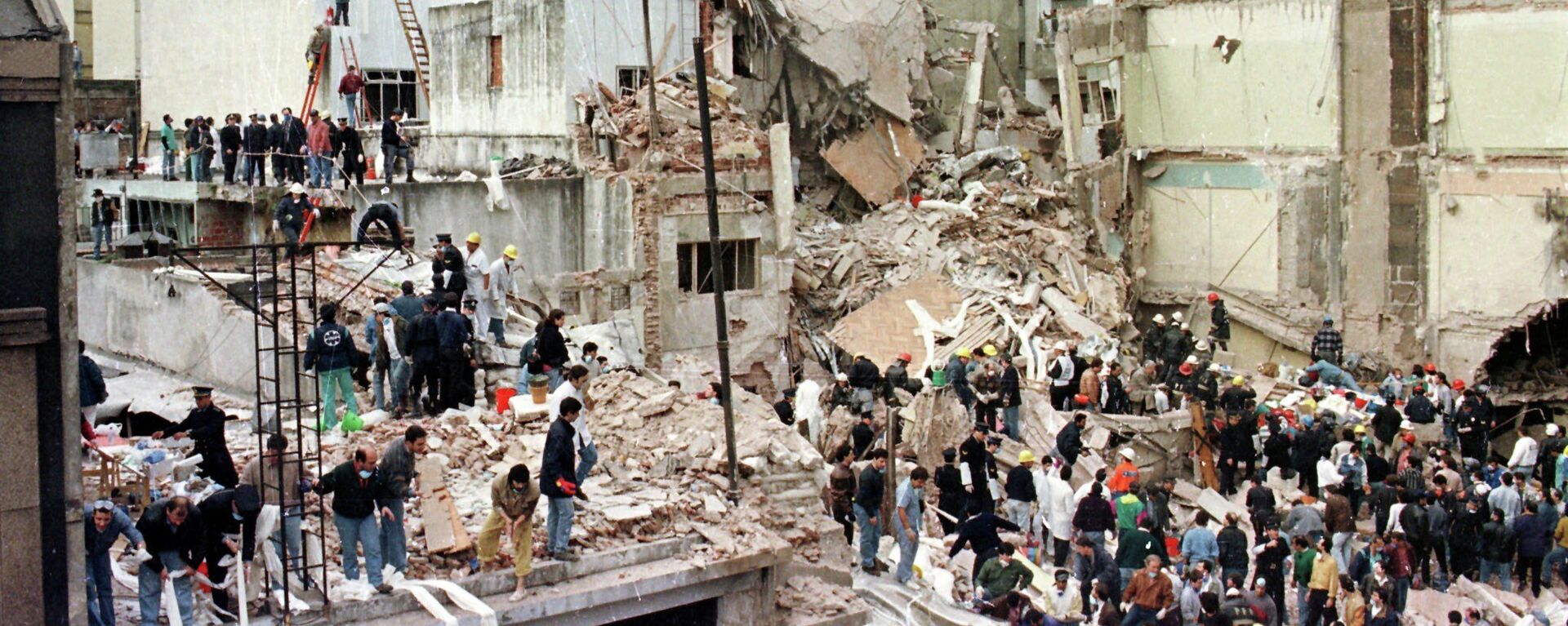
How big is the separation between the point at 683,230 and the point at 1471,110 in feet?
38.0

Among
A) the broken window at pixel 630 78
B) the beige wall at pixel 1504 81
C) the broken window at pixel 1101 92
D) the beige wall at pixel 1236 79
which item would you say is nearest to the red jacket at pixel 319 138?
the broken window at pixel 630 78

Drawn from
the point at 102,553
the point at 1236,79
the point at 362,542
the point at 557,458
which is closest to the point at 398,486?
the point at 362,542

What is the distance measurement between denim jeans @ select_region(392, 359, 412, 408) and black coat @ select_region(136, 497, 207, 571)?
4.71 m

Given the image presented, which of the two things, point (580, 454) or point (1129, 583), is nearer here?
point (580, 454)

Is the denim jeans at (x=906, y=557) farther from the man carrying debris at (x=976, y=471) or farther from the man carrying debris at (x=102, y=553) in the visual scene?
the man carrying debris at (x=102, y=553)

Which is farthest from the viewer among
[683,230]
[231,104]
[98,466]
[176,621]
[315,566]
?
[231,104]

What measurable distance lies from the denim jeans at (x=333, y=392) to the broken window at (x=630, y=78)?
8.92 m

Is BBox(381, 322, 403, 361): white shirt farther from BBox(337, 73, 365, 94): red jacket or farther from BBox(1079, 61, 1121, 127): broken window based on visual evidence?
BBox(1079, 61, 1121, 127): broken window

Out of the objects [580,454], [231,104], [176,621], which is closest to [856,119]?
[231,104]

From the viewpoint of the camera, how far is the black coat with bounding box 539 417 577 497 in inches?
484

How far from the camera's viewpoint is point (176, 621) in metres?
11.1

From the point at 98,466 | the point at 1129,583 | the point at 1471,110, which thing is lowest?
the point at 1129,583

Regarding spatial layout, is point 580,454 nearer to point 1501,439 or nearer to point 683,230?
point 683,230

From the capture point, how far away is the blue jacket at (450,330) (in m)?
15.6
